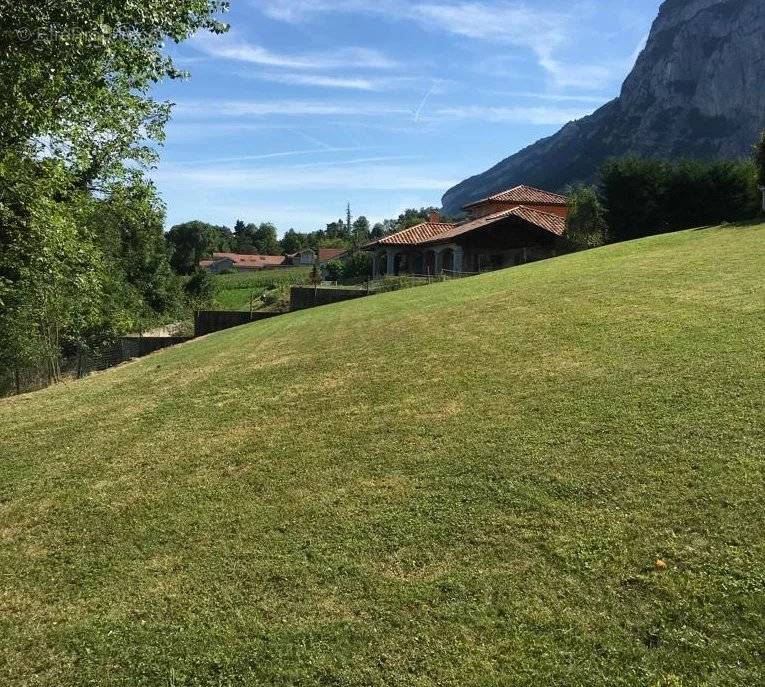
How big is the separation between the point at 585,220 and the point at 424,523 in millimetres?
28165

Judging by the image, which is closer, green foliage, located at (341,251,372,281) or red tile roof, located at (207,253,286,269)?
green foliage, located at (341,251,372,281)

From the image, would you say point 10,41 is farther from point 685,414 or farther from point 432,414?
point 685,414

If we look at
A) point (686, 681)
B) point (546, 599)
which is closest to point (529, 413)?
point (546, 599)

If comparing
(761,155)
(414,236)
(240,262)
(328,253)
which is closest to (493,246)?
(414,236)

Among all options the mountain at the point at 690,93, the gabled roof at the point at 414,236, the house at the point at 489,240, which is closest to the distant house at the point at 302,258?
the mountain at the point at 690,93

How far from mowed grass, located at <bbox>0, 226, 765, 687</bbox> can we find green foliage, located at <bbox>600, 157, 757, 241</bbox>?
2174 cm

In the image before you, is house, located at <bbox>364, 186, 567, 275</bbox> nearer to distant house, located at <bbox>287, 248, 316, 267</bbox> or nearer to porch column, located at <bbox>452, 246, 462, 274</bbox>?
porch column, located at <bbox>452, 246, 462, 274</bbox>

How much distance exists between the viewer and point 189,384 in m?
10.1

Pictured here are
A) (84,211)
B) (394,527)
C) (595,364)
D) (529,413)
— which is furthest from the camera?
(84,211)

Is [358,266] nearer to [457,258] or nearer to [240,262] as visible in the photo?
[457,258]

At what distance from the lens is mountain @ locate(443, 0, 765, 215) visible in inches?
4461

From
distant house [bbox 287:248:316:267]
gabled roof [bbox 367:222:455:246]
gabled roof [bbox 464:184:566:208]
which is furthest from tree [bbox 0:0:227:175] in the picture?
distant house [bbox 287:248:316:267]

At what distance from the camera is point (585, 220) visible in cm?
2991

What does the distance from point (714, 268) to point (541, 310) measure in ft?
11.6
